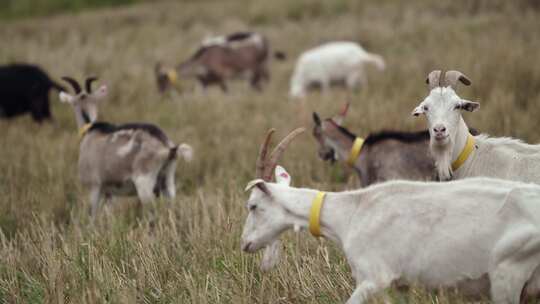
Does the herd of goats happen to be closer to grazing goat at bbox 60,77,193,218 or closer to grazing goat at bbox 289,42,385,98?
grazing goat at bbox 60,77,193,218

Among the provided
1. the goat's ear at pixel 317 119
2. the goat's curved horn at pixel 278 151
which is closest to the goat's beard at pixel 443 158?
the goat's curved horn at pixel 278 151

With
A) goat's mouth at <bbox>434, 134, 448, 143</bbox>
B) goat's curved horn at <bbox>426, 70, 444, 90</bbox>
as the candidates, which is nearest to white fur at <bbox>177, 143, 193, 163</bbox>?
goat's curved horn at <bbox>426, 70, 444, 90</bbox>

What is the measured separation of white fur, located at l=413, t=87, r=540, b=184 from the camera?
499 cm

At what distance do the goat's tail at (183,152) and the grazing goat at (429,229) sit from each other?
2689mm

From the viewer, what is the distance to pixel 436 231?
12.8 ft

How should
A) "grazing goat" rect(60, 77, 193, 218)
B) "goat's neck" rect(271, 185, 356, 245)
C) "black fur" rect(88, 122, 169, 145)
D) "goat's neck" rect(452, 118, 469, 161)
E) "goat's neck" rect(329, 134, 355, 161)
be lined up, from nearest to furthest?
"goat's neck" rect(271, 185, 356, 245), "goat's neck" rect(452, 118, 469, 161), "goat's neck" rect(329, 134, 355, 161), "grazing goat" rect(60, 77, 193, 218), "black fur" rect(88, 122, 169, 145)

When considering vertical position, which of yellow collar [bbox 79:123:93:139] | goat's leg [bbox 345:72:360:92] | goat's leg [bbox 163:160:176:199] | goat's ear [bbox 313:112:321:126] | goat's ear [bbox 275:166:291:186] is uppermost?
goat's ear [bbox 275:166:291:186]

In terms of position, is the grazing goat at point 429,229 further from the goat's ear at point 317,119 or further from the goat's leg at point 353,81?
the goat's leg at point 353,81

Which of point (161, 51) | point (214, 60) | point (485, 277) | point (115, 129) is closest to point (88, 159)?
point (115, 129)

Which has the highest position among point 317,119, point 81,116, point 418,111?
point 418,111

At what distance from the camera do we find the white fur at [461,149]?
16.4ft

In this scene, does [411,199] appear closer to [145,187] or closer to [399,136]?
[399,136]

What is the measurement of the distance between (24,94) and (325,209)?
890 cm

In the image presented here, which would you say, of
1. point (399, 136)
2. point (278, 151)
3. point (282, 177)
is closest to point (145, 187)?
point (399, 136)
